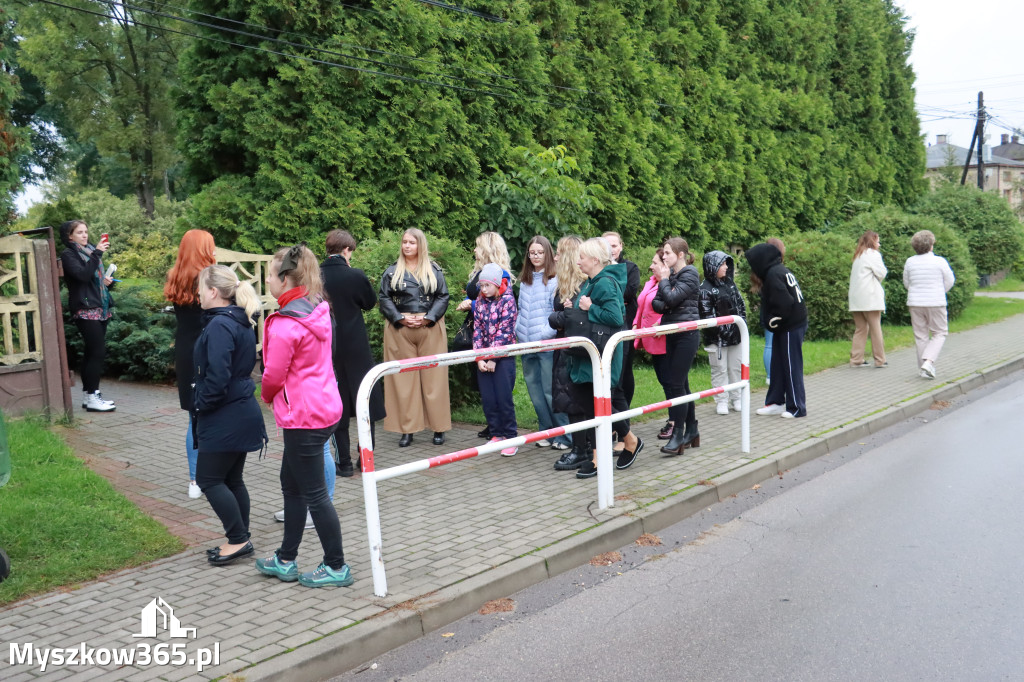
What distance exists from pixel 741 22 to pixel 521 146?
905 cm

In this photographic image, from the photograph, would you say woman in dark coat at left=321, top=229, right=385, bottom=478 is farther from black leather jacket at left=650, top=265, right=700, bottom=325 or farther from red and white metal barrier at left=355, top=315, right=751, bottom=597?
black leather jacket at left=650, top=265, right=700, bottom=325

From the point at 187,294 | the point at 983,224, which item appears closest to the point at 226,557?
the point at 187,294

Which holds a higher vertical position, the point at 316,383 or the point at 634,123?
the point at 634,123

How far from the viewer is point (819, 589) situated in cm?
478

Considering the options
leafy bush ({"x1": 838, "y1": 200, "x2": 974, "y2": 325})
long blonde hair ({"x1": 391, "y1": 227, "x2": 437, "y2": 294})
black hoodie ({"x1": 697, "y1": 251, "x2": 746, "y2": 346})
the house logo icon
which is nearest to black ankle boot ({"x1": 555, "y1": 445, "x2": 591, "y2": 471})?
long blonde hair ({"x1": 391, "y1": 227, "x2": 437, "y2": 294})

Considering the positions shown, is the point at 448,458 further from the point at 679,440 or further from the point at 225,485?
the point at 679,440

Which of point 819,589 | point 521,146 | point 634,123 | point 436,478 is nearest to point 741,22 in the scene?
point 634,123

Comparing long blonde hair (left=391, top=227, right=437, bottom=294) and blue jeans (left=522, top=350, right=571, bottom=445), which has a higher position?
long blonde hair (left=391, top=227, right=437, bottom=294)

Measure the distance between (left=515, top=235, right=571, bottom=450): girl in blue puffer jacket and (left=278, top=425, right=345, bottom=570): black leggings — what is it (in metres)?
3.22

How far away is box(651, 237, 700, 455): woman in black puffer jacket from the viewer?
7504 mm

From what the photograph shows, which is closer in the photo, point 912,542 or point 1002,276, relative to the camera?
point 912,542

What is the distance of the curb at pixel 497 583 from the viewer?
3.86 m

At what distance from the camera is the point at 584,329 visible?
6.69m

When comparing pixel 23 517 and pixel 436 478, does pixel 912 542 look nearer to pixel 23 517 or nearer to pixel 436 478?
pixel 436 478
